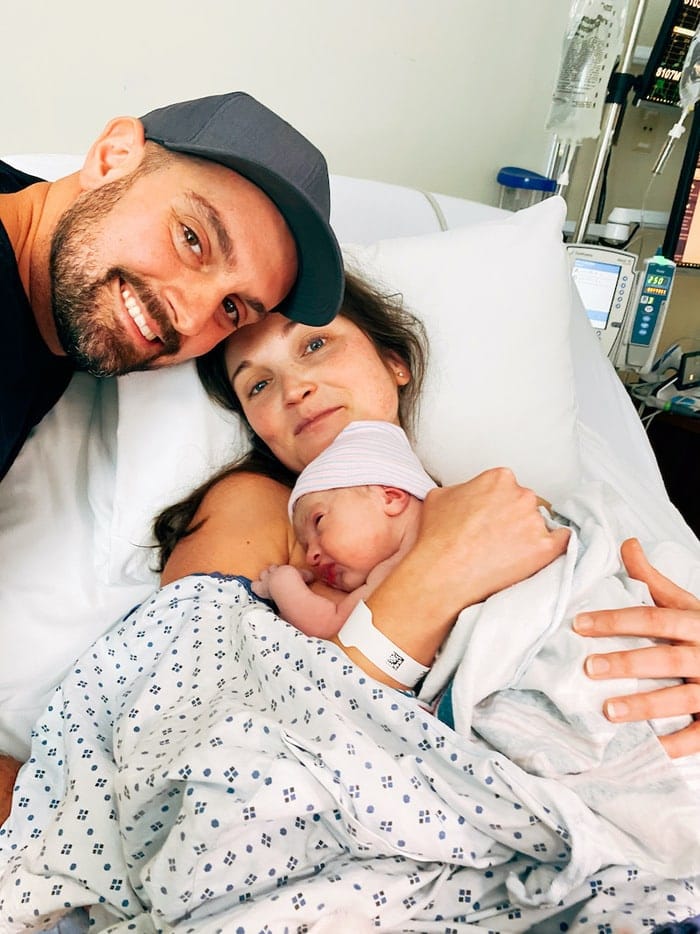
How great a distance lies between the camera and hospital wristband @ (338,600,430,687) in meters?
0.83

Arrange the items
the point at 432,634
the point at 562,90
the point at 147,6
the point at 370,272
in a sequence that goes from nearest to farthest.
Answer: the point at 432,634 → the point at 370,272 → the point at 147,6 → the point at 562,90

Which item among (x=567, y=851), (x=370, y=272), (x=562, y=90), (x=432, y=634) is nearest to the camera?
(x=567, y=851)

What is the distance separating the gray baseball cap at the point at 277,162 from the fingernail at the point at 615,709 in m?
0.74

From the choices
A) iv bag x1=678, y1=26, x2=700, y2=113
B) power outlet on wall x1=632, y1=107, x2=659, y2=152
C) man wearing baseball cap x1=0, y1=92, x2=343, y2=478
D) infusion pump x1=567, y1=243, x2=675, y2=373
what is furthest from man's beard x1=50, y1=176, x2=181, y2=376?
power outlet on wall x1=632, y1=107, x2=659, y2=152

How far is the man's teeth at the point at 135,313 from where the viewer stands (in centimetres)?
104

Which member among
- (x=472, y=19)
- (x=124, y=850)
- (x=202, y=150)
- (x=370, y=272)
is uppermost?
(x=472, y=19)

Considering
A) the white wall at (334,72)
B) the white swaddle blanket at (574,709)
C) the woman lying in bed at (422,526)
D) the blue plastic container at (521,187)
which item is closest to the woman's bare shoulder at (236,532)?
the woman lying in bed at (422,526)

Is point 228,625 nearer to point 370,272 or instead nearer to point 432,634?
point 432,634

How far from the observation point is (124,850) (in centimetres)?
75

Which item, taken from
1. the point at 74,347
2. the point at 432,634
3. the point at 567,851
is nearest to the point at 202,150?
the point at 74,347

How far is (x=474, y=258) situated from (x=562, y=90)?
37.8 inches

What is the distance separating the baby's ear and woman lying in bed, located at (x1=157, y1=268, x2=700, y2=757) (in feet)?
0.15

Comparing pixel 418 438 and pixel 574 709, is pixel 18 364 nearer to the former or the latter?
pixel 418 438

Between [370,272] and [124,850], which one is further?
[370,272]
